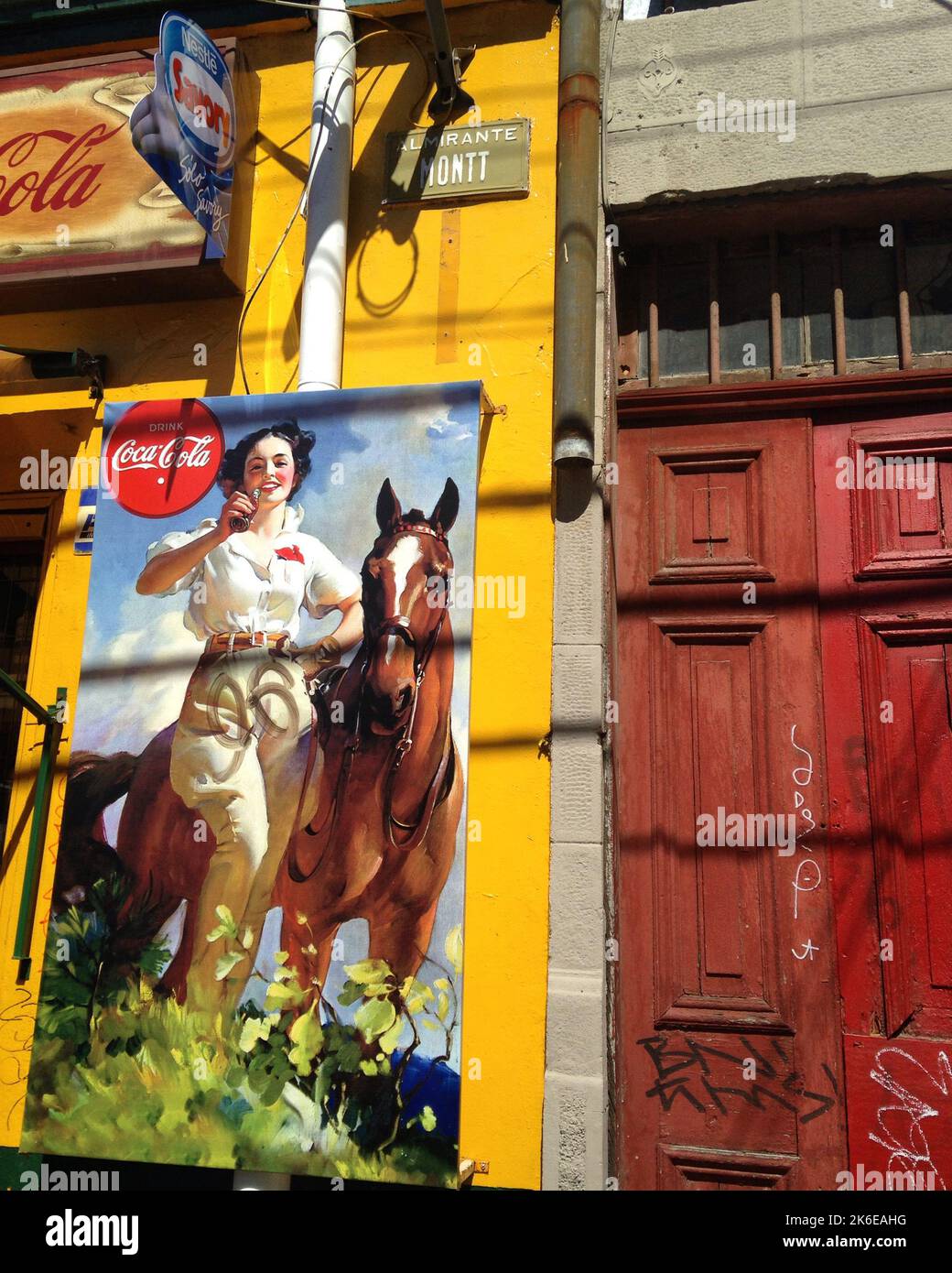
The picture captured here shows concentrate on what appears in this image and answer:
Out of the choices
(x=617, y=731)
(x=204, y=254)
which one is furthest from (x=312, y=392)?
(x=617, y=731)

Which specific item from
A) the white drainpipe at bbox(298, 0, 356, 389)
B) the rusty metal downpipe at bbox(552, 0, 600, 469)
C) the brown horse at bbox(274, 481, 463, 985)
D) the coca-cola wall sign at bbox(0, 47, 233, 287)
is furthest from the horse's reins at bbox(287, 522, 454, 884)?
the coca-cola wall sign at bbox(0, 47, 233, 287)

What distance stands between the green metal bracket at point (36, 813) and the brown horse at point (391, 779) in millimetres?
1345

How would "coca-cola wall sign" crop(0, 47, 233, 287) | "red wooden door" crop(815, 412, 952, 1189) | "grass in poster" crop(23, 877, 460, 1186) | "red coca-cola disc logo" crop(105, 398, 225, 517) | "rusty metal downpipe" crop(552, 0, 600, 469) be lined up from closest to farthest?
"grass in poster" crop(23, 877, 460, 1186), "red wooden door" crop(815, 412, 952, 1189), "rusty metal downpipe" crop(552, 0, 600, 469), "red coca-cola disc logo" crop(105, 398, 225, 517), "coca-cola wall sign" crop(0, 47, 233, 287)

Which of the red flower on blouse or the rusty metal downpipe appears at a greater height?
the rusty metal downpipe

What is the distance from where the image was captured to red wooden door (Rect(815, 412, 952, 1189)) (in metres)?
4.08

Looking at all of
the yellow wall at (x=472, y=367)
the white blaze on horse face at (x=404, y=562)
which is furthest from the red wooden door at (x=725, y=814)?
the white blaze on horse face at (x=404, y=562)

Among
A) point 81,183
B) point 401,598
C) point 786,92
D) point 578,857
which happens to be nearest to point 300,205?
point 81,183

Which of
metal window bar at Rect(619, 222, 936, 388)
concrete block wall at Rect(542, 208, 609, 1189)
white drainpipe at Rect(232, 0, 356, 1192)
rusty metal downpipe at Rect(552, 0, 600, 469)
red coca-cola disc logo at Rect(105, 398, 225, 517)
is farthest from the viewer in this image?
white drainpipe at Rect(232, 0, 356, 1192)

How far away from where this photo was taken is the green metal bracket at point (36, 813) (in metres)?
4.62

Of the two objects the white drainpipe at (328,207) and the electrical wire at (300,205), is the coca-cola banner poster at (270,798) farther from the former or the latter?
the electrical wire at (300,205)

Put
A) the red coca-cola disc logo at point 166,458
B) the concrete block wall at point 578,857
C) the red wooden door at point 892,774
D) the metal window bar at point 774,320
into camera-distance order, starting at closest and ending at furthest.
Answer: the concrete block wall at point 578,857 < the red wooden door at point 892,774 < the red coca-cola disc logo at point 166,458 < the metal window bar at point 774,320

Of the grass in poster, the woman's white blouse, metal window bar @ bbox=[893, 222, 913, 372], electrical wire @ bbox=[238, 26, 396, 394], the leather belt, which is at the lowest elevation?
the grass in poster

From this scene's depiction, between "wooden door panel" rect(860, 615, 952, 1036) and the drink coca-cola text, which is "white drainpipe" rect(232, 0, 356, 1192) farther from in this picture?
"wooden door panel" rect(860, 615, 952, 1036)

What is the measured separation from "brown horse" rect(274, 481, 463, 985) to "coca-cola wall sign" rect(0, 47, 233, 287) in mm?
1926
